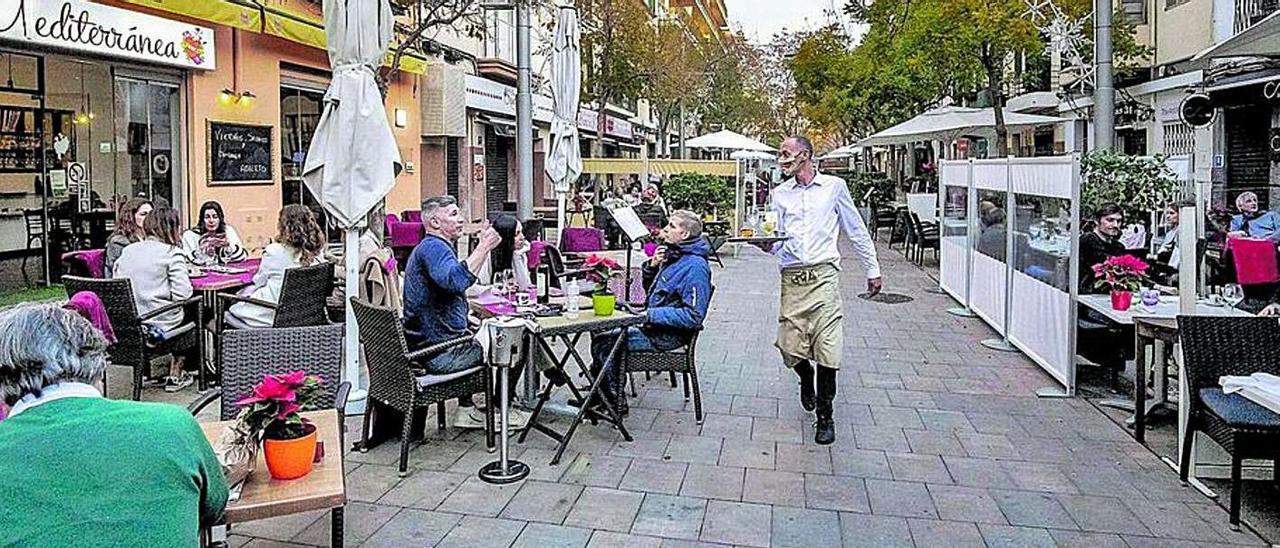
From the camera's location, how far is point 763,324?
10180mm

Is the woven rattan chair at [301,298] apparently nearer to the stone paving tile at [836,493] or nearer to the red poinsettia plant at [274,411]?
the stone paving tile at [836,493]

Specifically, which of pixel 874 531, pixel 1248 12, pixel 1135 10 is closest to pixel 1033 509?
pixel 874 531

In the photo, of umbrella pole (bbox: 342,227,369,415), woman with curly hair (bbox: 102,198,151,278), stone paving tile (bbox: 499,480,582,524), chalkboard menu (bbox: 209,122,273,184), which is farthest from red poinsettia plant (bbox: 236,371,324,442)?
chalkboard menu (bbox: 209,122,273,184)

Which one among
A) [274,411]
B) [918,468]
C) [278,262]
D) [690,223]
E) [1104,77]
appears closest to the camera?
[274,411]

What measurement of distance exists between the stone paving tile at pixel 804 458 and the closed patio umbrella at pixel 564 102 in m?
6.17

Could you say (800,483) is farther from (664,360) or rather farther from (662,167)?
(662,167)

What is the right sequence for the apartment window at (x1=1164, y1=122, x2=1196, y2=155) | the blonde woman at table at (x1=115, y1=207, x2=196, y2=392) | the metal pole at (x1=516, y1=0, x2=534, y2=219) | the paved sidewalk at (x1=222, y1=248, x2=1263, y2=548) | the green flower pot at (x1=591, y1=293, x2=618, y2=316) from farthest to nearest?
the apartment window at (x1=1164, y1=122, x2=1196, y2=155) < the metal pole at (x1=516, y1=0, x2=534, y2=219) < the blonde woman at table at (x1=115, y1=207, x2=196, y2=392) < the green flower pot at (x1=591, y1=293, x2=618, y2=316) < the paved sidewalk at (x1=222, y1=248, x2=1263, y2=548)

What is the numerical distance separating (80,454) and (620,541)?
2390mm

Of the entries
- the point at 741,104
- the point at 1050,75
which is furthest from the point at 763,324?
the point at 741,104

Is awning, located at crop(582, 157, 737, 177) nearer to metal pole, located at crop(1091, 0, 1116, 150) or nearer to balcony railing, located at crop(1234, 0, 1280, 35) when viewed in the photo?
balcony railing, located at crop(1234, 0, 1280, 35)

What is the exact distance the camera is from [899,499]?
4754 millimetres

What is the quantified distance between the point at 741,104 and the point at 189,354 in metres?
32.8

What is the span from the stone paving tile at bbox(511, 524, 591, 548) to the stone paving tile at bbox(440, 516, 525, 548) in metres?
0.04

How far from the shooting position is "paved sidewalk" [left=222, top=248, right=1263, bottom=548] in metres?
4.27
